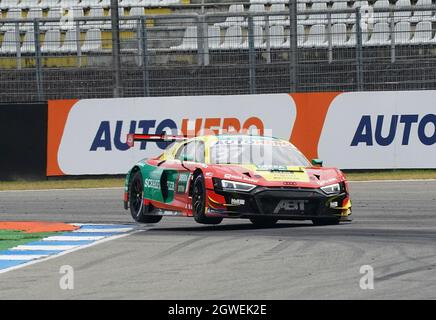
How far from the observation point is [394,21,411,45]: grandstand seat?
77.9ft

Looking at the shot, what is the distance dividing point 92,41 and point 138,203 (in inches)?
380

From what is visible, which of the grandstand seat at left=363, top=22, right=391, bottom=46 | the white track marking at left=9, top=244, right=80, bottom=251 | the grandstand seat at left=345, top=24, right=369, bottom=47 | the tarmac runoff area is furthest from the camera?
the grandstand seat at left=363, top=22, right=391, bottom=46

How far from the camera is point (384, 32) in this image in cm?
2372

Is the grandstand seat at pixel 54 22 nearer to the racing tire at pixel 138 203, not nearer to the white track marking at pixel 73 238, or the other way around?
the racing tire at pixel 138 203

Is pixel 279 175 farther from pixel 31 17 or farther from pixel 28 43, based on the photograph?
pixel 31 17

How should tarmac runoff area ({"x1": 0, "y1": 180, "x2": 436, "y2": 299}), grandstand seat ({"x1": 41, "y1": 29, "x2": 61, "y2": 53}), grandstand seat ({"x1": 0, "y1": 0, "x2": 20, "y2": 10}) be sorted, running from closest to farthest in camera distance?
tarmac runoff area ({"x1": 0, "y1": 180, "x2": 436, "y2": 299}) → grandstand seat ({"x1": 41, "y1": 29, "x2": 61, "y2": 53}) → grandstand seat ({"x1": 0, "y1": 0, "x2": 20, "y2": 10})

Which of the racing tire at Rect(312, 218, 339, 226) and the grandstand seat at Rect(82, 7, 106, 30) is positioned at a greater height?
the grandstand seat at Rect(82, 7, 106, 30)

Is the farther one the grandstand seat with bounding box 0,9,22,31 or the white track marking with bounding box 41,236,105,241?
the grandstand seat with bounding box 0,9,22,31

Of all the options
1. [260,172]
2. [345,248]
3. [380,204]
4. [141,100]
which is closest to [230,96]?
[141,100]

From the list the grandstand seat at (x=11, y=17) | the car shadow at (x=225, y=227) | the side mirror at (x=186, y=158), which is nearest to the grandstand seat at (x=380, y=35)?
the grandstand seat at (x=11, y=17)

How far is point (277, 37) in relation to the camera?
2405cm

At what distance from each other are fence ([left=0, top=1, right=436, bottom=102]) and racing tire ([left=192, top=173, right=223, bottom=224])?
9.45m
